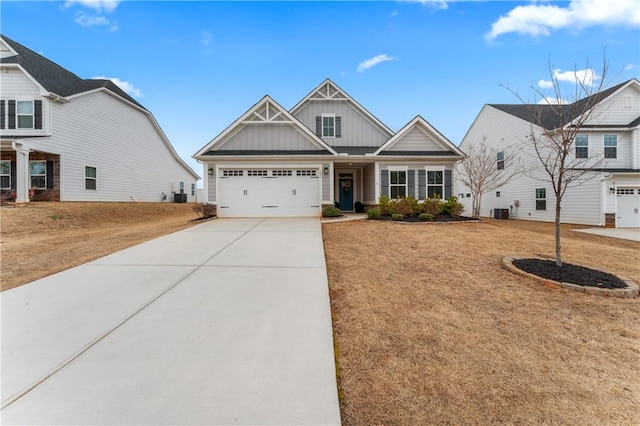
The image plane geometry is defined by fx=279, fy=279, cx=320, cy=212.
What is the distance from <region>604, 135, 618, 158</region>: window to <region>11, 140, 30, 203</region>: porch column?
31598mm

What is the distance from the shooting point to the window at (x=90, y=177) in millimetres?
16889

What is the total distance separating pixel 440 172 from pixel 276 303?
1301 cm

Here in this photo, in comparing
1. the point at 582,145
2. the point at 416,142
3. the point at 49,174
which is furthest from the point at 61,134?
the point at 582,145

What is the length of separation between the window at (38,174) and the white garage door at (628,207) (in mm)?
31456

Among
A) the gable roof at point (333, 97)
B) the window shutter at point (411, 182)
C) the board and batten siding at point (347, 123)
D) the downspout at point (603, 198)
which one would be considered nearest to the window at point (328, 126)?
the board and batten siding at point (347, 123)

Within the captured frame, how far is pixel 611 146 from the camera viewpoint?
649 inches

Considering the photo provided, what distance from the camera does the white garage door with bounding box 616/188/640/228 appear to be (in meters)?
15.2

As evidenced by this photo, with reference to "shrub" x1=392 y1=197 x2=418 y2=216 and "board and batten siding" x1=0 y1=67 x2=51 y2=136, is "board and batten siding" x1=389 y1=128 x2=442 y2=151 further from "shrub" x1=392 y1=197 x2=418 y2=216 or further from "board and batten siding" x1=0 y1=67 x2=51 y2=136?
"board and batten siding" x1=0 y1=67 x2=51 y2=136

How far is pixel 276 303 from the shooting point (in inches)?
163

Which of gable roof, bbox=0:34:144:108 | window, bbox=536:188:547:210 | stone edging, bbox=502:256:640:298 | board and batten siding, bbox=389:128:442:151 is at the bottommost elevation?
stone edging, bbox=502:256:640:298

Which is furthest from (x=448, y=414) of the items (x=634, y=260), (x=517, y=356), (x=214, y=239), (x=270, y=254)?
(x=634, y=260)

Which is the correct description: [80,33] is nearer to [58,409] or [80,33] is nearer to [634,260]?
[58,409]

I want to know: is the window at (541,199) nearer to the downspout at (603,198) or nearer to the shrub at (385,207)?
the downspout at (603,198)

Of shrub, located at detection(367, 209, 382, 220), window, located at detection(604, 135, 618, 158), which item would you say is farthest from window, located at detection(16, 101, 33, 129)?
window, located at detection(604, 135, 618, 158)
